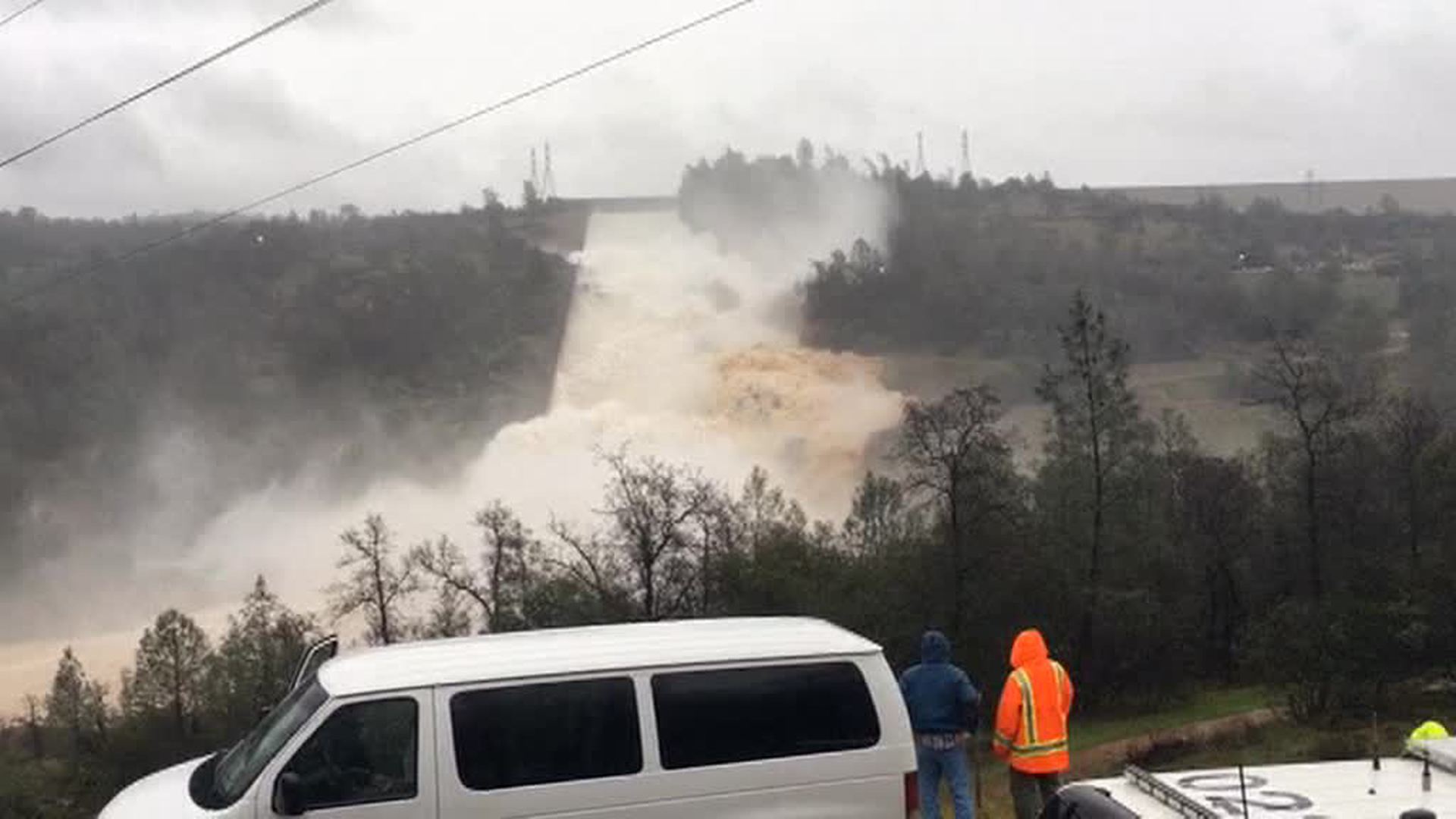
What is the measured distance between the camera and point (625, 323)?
404ft

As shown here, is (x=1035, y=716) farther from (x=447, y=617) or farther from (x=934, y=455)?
(x=447, y=617)

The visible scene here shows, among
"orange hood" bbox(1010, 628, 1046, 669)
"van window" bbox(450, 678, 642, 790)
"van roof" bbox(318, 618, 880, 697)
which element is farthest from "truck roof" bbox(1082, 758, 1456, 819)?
"van window" bbox(450, 678, 642, 790)

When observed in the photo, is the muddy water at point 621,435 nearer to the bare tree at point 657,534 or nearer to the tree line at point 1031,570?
the bare tree at point 657,534

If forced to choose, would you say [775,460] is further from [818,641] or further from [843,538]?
[818,641]

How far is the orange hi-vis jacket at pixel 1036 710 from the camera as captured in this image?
31.0ft

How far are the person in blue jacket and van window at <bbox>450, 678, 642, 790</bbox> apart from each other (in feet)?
8.17

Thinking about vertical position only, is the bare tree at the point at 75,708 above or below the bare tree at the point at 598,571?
below

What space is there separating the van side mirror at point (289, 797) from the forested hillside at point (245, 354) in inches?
4155

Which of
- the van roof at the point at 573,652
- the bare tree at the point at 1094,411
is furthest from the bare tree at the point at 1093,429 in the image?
the van roof at the point at 573,652

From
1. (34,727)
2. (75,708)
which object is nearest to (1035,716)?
(75,708)

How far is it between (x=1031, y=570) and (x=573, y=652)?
49131 mm

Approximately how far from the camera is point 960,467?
196ft

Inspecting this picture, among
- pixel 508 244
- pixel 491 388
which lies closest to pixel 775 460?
pixel 491 388

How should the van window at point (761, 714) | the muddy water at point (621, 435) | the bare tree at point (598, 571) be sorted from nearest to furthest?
the van window at point (761, 714), the bare tree at point (598, 571), the muddy water at point (621, 435)
